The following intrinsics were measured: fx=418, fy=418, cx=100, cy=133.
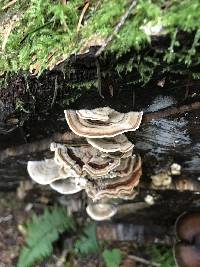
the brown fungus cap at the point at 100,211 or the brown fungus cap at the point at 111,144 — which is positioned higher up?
the brown fungus cap at the point at 111,144

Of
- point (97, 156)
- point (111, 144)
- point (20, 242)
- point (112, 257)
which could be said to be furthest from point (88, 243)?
point (111, 144)

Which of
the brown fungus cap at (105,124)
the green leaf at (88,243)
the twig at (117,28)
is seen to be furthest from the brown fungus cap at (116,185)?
the green leaf at (88,243)

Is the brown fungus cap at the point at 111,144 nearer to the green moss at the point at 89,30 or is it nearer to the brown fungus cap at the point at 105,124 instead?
the brown fungus cap at the point at 105,124

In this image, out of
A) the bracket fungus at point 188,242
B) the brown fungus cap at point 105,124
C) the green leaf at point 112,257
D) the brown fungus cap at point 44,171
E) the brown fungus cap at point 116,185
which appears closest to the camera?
the brown fungus cap at point 105,124

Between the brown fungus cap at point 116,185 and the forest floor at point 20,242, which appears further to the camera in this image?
the forest floor at point 20,242

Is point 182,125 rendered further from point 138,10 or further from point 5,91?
point 5,91

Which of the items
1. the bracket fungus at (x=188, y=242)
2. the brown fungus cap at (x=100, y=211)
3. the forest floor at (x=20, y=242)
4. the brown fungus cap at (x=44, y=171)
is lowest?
the forest floor at (x=20, y=242)

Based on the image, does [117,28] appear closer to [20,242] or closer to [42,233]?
[42,233]
